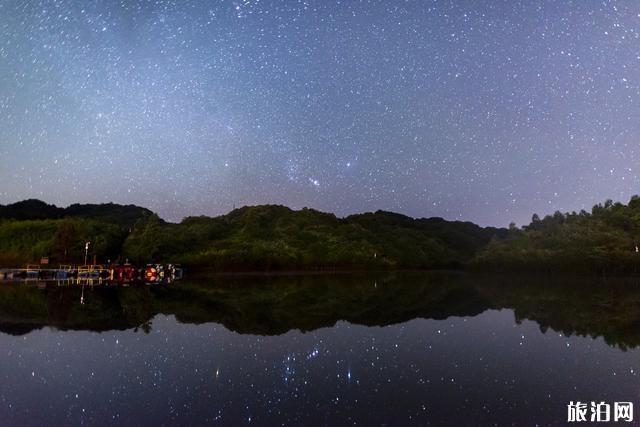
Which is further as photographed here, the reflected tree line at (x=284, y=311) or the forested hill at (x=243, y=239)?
the forested hill at (x=243, y=239)

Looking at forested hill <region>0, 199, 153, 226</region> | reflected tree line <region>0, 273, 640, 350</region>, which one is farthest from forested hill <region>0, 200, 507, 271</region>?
reflected tree line <region>0, 273, 640, 350</region>

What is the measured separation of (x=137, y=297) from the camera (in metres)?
26.7

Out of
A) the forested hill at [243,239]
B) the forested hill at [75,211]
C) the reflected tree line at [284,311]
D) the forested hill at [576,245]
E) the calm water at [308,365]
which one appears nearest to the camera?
the calm water at [308,365]

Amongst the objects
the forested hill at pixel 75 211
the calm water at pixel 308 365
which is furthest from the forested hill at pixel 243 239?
the calm water at pixel 308 365

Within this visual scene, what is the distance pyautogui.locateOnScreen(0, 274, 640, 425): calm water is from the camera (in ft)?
26.4

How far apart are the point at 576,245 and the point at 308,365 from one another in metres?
61.5

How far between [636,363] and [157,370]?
11.2 meters

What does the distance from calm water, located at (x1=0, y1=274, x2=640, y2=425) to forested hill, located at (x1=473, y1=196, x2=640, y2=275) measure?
4171 cm

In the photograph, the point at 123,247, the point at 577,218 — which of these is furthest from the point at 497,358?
the point at 577,218

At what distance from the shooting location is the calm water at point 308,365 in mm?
8055

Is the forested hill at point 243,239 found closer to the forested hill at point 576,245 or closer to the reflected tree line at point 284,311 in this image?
the forested hill at point 576,245

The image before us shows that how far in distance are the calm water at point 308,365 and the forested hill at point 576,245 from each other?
41.7 meters

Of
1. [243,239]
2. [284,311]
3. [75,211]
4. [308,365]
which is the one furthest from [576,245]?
[75,211]

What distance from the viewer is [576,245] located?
2470 inches
